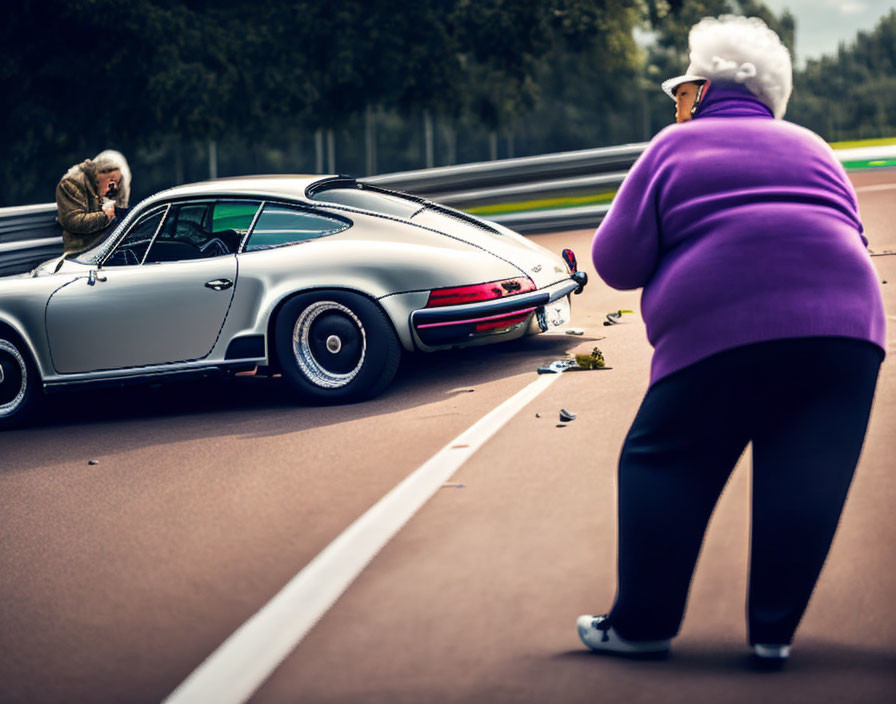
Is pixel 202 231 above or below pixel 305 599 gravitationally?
above

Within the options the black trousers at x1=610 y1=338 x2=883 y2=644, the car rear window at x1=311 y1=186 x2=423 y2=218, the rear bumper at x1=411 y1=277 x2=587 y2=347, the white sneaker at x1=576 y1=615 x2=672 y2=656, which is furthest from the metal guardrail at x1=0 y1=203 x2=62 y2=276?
the black trousers at x1=610 y1=338 x2=883 y2=644

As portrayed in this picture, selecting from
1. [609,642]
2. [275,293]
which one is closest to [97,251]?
[275,293]

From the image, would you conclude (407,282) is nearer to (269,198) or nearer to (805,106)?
(269,198)

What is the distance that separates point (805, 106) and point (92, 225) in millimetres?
99498

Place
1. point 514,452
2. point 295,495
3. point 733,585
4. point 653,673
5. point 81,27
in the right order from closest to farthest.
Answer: point 653,673 < point 733,585 < point 295,495 < point 514,452 < point 81,27

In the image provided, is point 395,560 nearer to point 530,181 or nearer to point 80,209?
point 80,209

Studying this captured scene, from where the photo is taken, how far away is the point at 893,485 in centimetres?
534

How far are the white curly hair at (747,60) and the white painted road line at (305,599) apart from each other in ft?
6.58

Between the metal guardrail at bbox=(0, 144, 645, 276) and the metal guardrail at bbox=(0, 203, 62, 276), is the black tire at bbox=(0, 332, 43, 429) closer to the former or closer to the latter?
the metal guardrail at bbox=(0, 203, 62, 276)

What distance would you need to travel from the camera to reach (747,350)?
3.34 metres

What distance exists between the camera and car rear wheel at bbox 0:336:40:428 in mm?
8344

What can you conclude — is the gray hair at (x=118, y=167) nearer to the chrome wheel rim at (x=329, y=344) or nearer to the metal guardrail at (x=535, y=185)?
the chrome wheel rim at (x=329, y=344)

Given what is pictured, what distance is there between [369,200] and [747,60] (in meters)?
4.97

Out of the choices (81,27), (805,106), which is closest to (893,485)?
(81,27)
